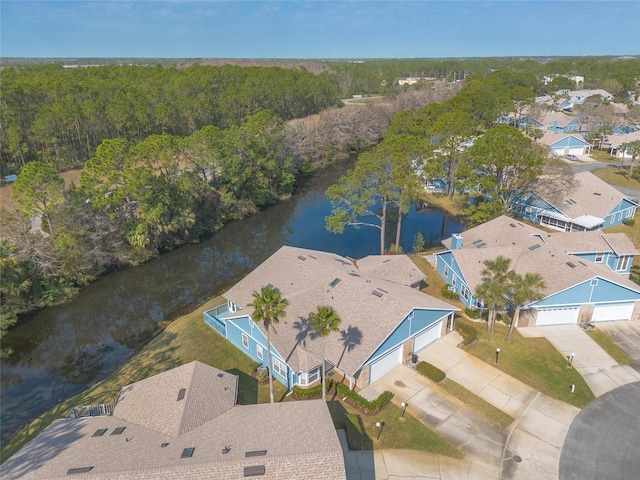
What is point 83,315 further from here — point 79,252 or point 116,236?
point 116,236

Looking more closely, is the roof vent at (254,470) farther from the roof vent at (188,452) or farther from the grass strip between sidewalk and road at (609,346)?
the grass strip between sidewalk and road at (609,346)

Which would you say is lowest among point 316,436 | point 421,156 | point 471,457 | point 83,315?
point 83,315

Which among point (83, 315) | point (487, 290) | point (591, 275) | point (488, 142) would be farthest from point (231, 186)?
point (591, 275)

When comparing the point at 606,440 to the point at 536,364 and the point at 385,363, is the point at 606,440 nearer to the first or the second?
the point at 536,364

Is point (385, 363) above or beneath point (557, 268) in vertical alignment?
beneath

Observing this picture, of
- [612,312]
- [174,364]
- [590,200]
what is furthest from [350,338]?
[590,200]

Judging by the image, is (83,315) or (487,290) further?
(83,315)
